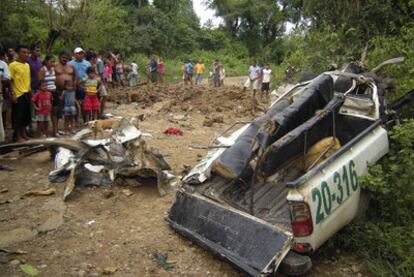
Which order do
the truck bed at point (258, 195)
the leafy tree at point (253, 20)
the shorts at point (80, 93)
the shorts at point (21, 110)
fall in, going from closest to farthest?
the truck bed at point (258, 195)
the shorts at point (21, 110)
the shorts at point (80, 93)
the leafy tree at point (253, 20)

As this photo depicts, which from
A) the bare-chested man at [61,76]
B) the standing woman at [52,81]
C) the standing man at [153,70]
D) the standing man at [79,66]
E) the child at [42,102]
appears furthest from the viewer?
the standing man at [153,70]

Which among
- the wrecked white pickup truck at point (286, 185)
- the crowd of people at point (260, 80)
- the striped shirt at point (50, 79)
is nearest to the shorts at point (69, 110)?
the striped shirt at point (50, 79)

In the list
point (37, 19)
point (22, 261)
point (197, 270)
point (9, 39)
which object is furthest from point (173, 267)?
point (37, 19)

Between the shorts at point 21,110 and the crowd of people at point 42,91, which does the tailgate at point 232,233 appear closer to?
the crowd of people at point 42,91

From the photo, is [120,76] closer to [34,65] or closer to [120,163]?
[34,65]

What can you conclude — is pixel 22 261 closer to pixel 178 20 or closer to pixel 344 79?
pixel 344 79

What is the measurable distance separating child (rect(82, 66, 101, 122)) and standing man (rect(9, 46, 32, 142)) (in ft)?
4.39

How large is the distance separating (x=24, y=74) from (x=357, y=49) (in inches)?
295

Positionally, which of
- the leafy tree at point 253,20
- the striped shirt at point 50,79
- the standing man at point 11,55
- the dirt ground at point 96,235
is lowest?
the dirt ground at point 96,235

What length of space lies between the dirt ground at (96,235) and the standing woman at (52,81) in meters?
1.25

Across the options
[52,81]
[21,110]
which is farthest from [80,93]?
[21,110]

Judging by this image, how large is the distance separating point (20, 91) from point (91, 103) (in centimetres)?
171

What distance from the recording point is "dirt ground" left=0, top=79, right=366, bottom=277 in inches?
142

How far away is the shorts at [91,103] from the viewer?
325 inches
